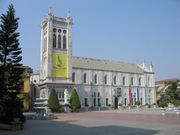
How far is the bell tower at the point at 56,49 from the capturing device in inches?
2499

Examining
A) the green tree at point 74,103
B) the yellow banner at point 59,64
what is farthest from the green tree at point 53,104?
the yellow banner at point 59,64

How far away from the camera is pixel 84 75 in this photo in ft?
241

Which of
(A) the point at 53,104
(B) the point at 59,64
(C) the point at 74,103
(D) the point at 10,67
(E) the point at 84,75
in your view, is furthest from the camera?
(E) the point at 84,75

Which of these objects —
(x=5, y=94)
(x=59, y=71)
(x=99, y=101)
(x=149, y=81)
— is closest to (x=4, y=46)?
(x=5, y=94)

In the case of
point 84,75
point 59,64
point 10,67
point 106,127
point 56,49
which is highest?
point 56,49

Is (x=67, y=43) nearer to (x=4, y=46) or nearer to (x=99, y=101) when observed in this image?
(x=99, y=101)

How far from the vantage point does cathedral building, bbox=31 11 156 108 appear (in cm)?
6381

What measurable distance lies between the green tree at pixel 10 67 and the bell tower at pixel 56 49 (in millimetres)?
38425

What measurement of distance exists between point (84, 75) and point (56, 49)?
1165cm

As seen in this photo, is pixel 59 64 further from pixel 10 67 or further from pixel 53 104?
pixel 10 67

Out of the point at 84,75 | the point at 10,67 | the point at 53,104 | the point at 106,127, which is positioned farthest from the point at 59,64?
the point at 106,127

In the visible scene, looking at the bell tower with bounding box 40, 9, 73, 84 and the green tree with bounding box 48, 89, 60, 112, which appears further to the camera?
the bell tower with bounding box 40, 9, 73, 84

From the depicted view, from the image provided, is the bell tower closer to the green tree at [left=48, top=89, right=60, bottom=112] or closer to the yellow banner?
the yellow banner

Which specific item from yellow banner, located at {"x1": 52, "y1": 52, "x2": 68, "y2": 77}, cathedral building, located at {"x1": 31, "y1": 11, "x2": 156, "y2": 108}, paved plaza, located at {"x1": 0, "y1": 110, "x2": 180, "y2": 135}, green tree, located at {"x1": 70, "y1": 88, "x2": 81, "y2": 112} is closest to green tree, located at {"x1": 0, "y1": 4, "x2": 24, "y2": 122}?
paved plaza, located at {"x1": 0, "y1": 110, "x2": 180, "y2": 135}
